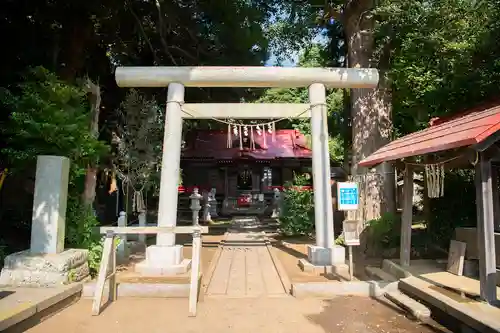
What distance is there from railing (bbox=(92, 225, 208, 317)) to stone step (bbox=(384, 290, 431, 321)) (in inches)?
123

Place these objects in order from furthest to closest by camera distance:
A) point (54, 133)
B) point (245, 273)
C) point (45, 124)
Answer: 1. point (245, 273)
2. point (54, 133)
3. point (45, 124)

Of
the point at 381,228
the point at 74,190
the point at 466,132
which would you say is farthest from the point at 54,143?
the point at 381,228

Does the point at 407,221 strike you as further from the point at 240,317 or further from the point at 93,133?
the point at 93,133

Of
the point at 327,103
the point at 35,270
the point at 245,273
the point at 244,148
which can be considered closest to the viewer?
the point at 35,270

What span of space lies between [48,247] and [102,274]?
5.10 feet

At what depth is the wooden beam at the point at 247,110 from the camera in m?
8.77

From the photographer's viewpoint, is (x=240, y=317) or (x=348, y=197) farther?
(x=348, y=197)

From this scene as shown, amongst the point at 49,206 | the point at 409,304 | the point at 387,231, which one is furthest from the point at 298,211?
the point at 49,206

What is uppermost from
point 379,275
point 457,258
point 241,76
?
point 241,76

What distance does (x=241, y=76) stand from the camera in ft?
28.6

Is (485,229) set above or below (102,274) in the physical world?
above

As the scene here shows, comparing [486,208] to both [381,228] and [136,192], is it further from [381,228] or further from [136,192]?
[136,192]

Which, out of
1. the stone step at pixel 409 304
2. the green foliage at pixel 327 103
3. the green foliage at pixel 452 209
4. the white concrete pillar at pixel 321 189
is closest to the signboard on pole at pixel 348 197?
the white concrete pillar at pixel 321 189

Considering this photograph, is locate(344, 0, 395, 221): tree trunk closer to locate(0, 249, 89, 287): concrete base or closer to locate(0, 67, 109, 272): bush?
locate(0, 67, 109, 272): bush
